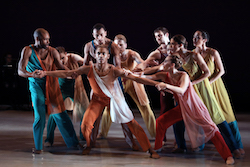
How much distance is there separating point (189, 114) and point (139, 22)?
5356 mm

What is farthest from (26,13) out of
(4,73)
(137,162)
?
(137,162)

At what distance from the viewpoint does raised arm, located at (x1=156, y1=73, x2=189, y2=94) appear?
3.49m

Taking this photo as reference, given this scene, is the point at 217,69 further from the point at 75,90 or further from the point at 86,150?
the point at 75,90

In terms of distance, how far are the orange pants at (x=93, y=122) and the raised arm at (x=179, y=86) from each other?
0.56m

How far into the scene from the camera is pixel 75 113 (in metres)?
4.70

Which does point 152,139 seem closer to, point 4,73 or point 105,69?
point 105,69

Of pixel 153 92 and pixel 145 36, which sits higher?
pixel 145 36

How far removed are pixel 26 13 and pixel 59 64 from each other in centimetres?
531

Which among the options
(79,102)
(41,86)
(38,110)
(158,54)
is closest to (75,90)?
(79,102)

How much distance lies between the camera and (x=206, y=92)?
390 centimetres

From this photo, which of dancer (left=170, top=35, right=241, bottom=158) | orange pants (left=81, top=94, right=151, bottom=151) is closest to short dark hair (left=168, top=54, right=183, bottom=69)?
dancer (left=170, top=35, right=241, bottom=158)

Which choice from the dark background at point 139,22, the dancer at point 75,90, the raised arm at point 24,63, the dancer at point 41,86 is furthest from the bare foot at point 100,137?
the dark background at point 139,22

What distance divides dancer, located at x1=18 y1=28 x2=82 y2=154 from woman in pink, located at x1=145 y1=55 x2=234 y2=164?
1141 mm

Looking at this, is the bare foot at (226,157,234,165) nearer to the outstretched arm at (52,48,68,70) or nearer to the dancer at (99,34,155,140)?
the dancer at (99,34,155,140)
